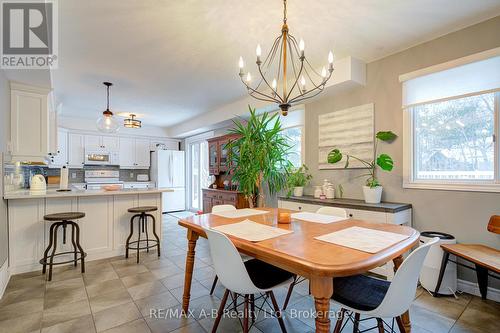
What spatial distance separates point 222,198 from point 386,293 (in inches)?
154

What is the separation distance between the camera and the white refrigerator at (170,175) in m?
6.79

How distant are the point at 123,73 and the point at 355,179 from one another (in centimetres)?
348

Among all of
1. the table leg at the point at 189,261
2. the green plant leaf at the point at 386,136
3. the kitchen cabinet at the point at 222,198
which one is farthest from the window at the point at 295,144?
the table leg at the point at 189,261

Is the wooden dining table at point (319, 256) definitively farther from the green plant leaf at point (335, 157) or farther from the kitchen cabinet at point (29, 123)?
the kitchen cabinet at point (29, 123)

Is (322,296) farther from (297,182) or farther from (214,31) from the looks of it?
(297,182)

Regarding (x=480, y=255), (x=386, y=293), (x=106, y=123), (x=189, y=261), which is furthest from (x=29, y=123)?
(x=480, y=255)

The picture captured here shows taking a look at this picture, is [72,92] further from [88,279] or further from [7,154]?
[88,279]

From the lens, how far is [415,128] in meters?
2.81

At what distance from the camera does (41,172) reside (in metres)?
5.53

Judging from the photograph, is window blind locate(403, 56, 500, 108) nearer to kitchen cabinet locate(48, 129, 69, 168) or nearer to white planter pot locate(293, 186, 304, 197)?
white planter pot locate(293, 186, 304, 197)

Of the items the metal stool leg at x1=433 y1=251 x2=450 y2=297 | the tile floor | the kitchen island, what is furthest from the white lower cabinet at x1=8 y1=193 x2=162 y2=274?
the metal stool leg at x1=433 y1=251 x2=450 y2=297

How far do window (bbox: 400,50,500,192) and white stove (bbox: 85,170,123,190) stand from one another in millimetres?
6361

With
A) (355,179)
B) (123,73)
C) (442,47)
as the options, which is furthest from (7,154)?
(442,47)

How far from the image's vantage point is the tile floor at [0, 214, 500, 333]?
6.12 feet
